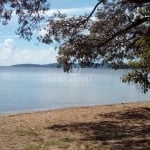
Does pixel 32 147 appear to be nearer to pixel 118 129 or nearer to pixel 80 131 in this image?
pixel 80 131

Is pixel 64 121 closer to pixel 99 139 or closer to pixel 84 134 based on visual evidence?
pixel 84 134

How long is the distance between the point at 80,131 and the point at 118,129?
45.6 inches

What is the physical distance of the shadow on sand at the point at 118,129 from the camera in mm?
11680

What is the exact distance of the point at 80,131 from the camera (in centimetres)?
1389

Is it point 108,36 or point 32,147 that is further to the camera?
point 108,36

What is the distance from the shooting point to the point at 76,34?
17000mm

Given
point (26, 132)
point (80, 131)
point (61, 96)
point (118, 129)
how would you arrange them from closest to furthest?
point (26, 132) < point (80, 131) < point (118, 129) < point (61, 96)

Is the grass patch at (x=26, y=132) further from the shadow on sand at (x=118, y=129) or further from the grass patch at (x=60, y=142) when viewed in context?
the grass patch at (x=60, y=142)

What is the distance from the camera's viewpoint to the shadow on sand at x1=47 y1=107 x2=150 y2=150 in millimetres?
11680

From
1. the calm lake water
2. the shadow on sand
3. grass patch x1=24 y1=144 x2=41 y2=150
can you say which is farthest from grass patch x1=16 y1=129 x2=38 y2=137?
the calm lake water

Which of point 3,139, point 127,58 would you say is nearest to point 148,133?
point 3,139

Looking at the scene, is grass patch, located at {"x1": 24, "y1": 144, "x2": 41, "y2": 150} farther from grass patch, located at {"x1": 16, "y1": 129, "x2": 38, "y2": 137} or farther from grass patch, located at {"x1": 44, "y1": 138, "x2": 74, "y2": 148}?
grass patch, located at {"x1": 16, "y1": 129, "x2": 38, "y2": 137}

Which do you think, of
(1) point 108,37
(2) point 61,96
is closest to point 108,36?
(1) point 108,37

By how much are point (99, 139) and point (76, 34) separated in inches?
218
